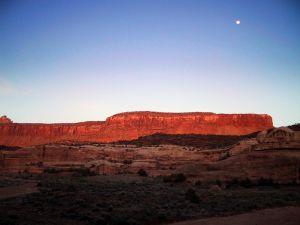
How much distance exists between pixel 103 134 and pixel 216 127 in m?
29.5

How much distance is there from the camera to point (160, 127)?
99.8 m

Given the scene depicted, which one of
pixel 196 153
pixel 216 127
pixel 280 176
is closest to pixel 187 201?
pixel 280 176

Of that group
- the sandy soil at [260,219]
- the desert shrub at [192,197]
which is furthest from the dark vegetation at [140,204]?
the sandy soil at [260,219]

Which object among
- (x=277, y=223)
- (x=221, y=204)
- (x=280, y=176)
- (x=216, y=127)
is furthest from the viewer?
(x=216, y=127)

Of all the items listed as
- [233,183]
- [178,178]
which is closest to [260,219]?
[233,183]

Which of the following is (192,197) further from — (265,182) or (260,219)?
(265,182)

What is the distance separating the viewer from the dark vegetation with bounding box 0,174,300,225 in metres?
14.9

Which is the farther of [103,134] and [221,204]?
[103,134]

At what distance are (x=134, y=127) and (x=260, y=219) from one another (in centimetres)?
8766

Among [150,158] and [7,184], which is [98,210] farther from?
[150,158]

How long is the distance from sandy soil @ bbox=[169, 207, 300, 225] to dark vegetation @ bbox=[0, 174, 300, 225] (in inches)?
36.8

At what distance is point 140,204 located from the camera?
17719 millimetres

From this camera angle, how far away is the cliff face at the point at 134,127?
3863 inches

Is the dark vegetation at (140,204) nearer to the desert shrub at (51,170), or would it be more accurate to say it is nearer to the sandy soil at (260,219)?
the sandy soil at (260,219)
